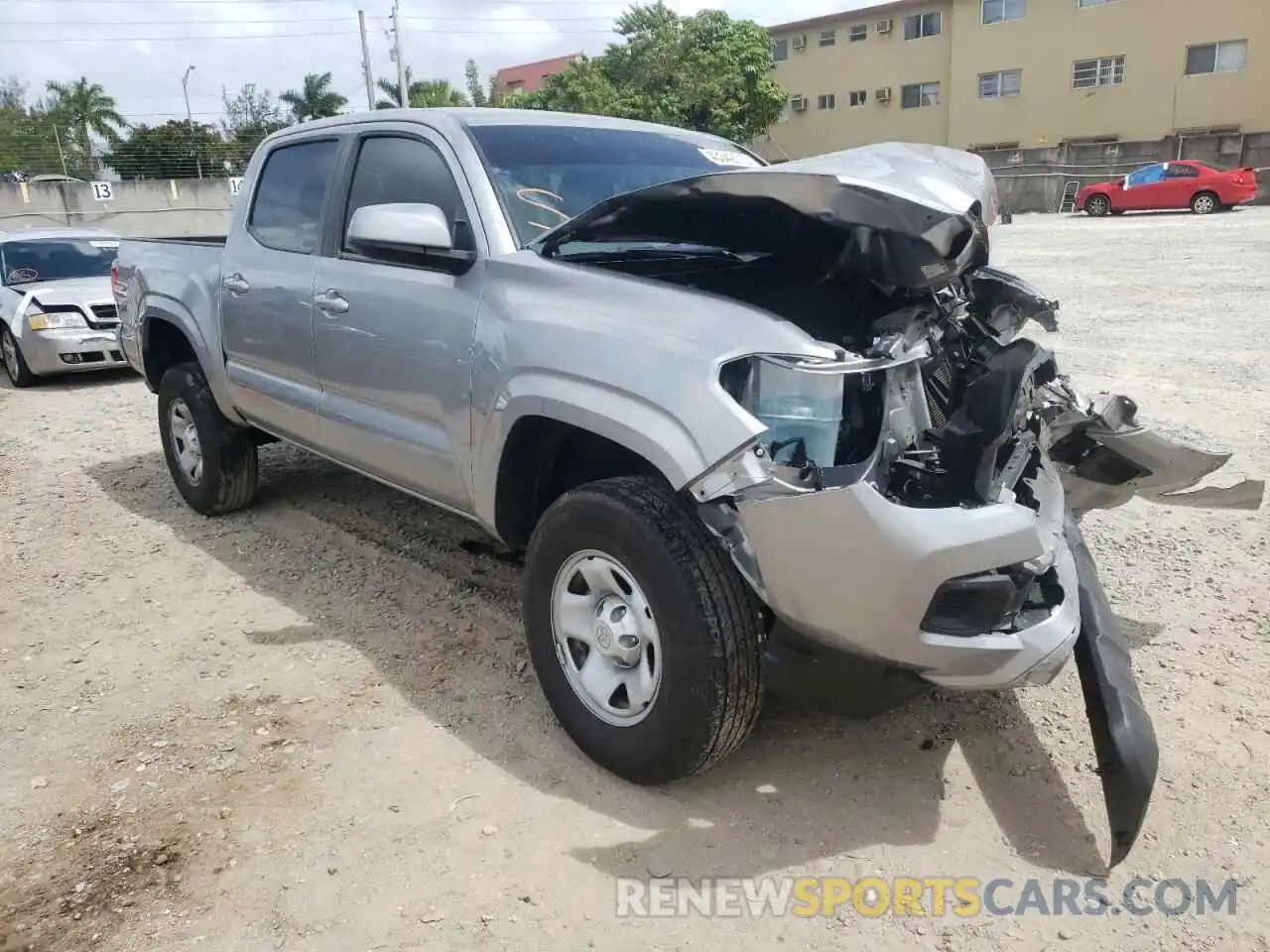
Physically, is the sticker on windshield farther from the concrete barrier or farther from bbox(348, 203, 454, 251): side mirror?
the concrete barrier

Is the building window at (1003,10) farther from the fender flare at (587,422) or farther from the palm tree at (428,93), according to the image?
the fender flare at (587,422)

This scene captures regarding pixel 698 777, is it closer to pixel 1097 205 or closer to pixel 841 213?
pixel 841 213

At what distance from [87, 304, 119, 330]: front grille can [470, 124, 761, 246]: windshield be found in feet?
25.9

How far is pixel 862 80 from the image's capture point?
4456 cm

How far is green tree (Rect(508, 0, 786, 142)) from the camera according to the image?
4253 centimetres

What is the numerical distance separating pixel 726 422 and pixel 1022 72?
42685 mm

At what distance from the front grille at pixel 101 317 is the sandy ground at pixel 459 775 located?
5.74 metres

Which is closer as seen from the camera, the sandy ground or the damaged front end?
the damaged front end

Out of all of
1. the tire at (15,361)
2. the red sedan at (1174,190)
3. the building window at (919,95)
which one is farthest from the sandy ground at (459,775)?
the building window at (919,95)

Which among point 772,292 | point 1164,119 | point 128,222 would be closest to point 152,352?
point 772,292

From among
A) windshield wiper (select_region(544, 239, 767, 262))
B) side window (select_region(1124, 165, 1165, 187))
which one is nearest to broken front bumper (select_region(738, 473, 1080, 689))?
windshield wiper (select_region(544, 239, 767, 262))

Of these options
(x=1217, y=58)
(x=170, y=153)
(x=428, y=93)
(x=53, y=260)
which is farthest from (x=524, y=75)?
(x=53, y=260)

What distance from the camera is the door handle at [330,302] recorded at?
3.82 m

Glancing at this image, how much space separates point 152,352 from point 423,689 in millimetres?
3336
